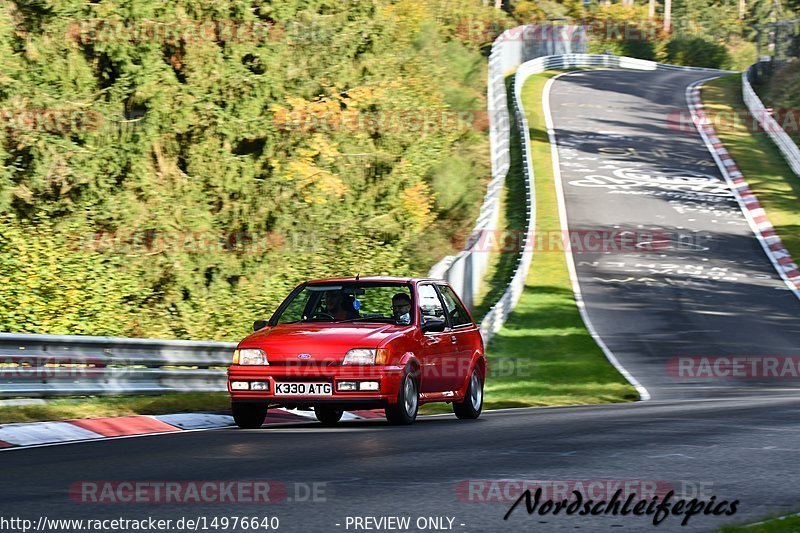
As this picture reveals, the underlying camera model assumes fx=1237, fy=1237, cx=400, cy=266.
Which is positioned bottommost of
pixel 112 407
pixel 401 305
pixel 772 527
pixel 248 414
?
pixel 112 407

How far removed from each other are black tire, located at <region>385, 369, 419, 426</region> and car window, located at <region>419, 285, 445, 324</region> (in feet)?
3.18

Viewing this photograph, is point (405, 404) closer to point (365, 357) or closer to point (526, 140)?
point (365, 357)

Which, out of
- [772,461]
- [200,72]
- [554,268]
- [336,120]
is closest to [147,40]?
[200,72]

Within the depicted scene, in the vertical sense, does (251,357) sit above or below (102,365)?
above

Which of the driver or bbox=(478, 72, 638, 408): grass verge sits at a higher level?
the driver

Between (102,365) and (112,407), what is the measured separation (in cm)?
103

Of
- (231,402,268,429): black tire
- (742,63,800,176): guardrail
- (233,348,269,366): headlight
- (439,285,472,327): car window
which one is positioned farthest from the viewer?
(742,63,800,176): guardrail

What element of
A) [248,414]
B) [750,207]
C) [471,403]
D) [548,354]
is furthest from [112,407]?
[750,207]

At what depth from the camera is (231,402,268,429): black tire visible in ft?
41.3

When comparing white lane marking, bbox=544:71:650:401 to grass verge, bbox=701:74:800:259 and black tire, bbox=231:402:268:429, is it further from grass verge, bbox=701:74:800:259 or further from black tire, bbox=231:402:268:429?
black tire, bbox=231:402:268:429

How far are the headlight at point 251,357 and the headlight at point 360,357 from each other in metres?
0.84

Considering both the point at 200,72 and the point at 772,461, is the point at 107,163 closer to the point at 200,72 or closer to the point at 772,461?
the point at 200,72

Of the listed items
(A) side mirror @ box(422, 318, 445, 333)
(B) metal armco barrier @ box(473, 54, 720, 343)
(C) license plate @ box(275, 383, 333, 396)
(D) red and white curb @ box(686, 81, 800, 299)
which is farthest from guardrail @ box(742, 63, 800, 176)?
(C) license plate @ box(275, 383, 333, 396)

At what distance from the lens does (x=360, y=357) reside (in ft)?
39.9
